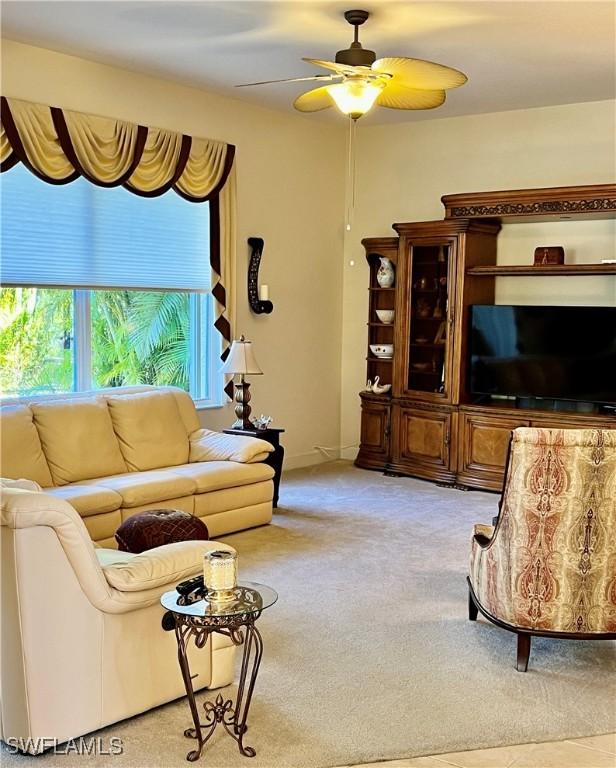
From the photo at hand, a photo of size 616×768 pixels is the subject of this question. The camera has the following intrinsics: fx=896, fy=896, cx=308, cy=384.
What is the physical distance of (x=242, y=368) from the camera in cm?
637

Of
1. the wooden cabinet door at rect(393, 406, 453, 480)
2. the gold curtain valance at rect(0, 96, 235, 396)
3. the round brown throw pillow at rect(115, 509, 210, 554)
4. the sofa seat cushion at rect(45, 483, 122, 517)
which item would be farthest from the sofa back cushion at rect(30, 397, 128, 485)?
the wooden cabinet door at rect(393, 406, 453, 480)

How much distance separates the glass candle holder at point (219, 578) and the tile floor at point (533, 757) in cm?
74

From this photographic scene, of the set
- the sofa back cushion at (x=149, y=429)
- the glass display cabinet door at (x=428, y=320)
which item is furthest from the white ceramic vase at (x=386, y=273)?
the sofa back cushion at (x=149, y=429)

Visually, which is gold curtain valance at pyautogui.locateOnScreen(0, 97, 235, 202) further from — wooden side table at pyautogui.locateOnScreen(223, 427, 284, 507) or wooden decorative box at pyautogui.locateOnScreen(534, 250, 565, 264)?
wooden decorative box at pyautogui.locateOnScreen(534, 250, 565, 264)

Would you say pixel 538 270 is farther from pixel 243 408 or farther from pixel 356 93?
pixel 356 93

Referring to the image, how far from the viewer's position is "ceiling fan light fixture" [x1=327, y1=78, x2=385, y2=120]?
4.47 metres

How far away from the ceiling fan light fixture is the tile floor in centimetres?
309

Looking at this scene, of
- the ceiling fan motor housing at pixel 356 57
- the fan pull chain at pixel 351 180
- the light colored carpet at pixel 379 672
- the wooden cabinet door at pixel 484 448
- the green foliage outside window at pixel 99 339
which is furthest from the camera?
the fan pull chain at pixel 351 180

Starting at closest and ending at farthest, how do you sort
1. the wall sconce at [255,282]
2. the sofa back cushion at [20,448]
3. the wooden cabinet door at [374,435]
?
the sofa back cushion at [20,448], the wall sconce at [255,282], the wooden cabinet door at [374,435]

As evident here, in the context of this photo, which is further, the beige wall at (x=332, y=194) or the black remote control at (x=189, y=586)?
the beige wall at (x=332, y=194)

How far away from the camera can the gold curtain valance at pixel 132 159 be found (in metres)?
5.54

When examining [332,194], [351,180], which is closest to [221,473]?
[332,194]

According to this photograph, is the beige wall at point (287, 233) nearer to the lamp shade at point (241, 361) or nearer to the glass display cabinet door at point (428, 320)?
the lamp shade at point (241, 361)

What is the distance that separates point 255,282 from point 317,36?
2.44 m
